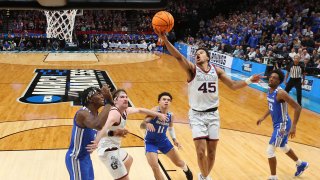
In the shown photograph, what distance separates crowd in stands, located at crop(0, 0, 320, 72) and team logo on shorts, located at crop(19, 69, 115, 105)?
5.37 m

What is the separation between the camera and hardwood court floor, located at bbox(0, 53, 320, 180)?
6637 mm

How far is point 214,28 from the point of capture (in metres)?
29.9

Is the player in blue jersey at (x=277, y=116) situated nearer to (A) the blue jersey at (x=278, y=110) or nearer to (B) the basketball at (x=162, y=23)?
(A) the blue jersey at (x=278, y=110)

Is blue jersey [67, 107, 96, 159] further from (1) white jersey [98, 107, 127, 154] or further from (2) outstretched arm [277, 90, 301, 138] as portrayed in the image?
(2) outstretched arm [277, 90, 301, 138]

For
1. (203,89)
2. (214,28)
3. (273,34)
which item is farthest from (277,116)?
(214,28)

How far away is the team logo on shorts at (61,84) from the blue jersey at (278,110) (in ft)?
23.0

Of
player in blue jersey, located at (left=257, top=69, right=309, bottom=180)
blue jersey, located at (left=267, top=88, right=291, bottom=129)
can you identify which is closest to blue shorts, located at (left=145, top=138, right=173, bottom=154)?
player in blue jersey, located at (left=257, top=69, right=309, bottom=180)

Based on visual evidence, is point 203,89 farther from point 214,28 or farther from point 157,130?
point 214,28

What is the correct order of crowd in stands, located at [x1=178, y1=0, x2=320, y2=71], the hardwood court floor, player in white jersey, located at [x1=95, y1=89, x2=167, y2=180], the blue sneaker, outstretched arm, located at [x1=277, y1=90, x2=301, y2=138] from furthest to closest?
1. crowd in stands, located at [x1=178, y1=0, x2=320, y2=71]
2. the hardwood court floor
3. the blue sneaker
4. outstretched arm, located at [x1=277, y1=90, x2=301, y2=138]
5. player in white jersey, located at [x1=95, y1=89, x2=167, y2=180]

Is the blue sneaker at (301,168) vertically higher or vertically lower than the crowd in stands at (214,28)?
lower

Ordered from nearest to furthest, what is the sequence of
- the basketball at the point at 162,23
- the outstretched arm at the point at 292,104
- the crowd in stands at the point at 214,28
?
the basketball at the point at 162,23, the outstretched arm at the point at 292,104, the crowd in stands at the point at 214,28

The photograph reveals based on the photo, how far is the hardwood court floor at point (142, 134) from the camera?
21.8ft

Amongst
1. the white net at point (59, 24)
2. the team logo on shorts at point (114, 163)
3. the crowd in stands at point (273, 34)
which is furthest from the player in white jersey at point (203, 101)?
the white net at point (59, 24)

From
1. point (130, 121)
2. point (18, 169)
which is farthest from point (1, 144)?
point (130, 121)
